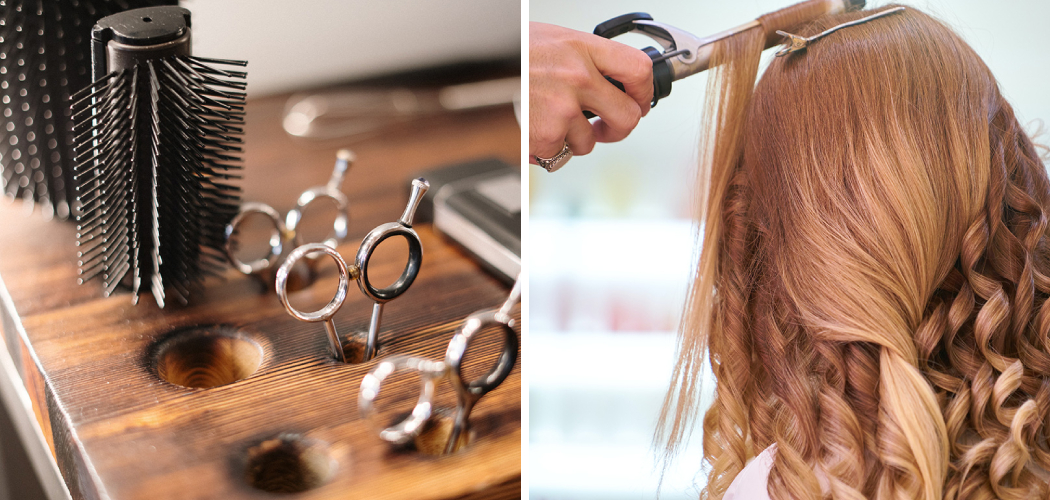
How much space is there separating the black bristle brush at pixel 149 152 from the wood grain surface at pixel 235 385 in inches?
0.9

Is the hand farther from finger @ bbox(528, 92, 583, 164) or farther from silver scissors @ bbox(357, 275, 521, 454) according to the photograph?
silver scissors @ bbox(357, 275, 521, 454)

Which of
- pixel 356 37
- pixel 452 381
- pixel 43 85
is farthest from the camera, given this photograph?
pixel 356 37

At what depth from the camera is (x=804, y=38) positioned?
408 millimetres

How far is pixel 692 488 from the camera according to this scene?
1.48ft

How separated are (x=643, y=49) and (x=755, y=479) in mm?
245

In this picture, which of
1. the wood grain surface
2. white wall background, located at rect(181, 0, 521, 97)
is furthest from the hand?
white wall background, located at rect(181, 0, 521, 97)

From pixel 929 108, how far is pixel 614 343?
22 centimetres

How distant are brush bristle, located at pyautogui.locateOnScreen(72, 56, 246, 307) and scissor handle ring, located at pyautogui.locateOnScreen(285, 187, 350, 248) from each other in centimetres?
5

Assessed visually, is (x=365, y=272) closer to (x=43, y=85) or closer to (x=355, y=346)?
(x=355, y=346)

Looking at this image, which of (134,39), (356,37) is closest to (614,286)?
(134,39)

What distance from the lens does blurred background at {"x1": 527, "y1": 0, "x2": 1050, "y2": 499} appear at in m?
0.43

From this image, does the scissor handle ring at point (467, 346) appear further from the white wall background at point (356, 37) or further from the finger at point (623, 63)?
the white wall background at point (356, 37)

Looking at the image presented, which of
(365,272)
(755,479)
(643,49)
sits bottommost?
(755,479)

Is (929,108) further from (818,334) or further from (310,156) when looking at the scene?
(310,156)
